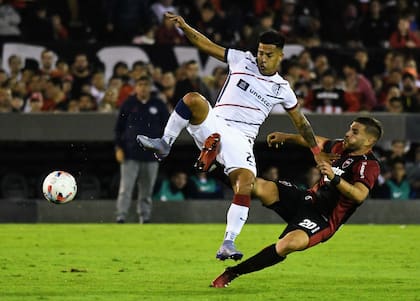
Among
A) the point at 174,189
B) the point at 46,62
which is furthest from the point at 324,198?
the point at 46,62

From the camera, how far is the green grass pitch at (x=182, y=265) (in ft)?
33.7

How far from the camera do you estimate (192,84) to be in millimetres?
18797

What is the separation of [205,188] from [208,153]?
8327mm

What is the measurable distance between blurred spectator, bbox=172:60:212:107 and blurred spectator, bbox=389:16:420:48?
4696 millimetres

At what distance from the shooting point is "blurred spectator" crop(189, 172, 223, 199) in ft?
63.2

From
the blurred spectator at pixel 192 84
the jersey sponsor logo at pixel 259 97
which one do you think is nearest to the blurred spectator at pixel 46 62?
the blurred spectator at pixel 192 84

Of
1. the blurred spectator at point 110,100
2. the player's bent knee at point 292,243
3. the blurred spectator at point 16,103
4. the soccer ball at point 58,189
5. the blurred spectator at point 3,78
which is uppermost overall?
the player's bent knee at point 292,243

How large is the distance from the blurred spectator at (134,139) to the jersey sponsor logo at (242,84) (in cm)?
605

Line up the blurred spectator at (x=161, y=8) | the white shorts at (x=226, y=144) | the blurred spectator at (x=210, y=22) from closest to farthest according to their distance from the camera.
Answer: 1. the white shorts at (x=226, y=144)
2. the blurred spectator at (x=210, y=22)
3. the blurred spectator at (x=161, y=8)

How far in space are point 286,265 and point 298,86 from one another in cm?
684

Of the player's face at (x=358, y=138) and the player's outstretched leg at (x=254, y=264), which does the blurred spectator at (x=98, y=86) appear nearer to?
the player's face at (x=358, y=138)

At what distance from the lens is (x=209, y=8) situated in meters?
21.1

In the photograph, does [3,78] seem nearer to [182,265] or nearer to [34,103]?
[34,103]

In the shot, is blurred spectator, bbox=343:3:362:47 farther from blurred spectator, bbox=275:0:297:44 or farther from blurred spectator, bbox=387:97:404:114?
blurred spectator, bbox=387:97:404:114
